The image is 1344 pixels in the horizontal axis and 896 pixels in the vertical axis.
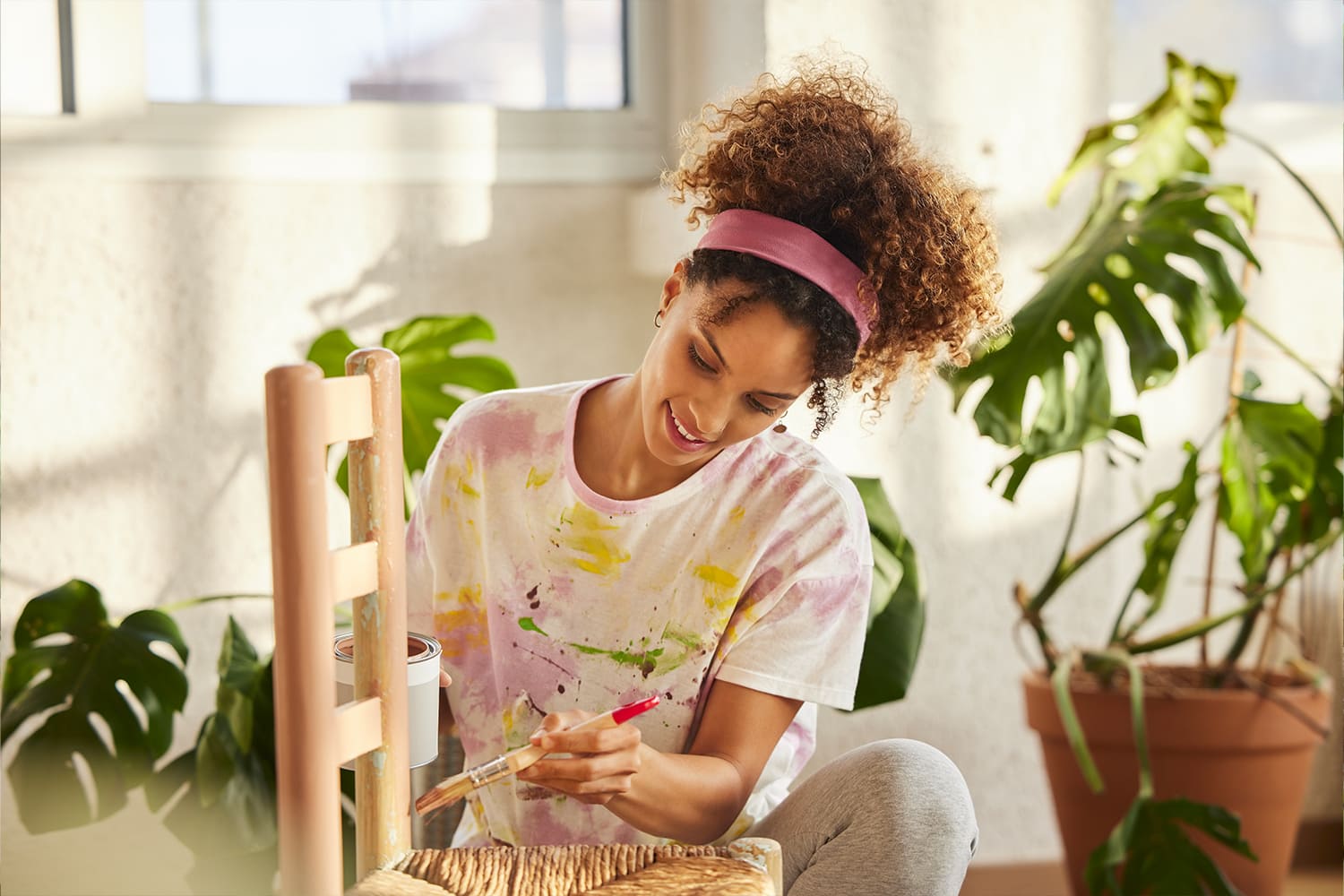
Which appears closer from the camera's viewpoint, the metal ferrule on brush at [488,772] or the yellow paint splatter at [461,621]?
the metal ferrule on brush at [488,772]

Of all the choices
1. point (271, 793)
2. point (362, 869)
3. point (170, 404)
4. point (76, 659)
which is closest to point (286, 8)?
point (170, 404)

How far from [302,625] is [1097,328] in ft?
4.12

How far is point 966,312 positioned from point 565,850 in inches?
22.4

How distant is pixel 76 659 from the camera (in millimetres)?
1498

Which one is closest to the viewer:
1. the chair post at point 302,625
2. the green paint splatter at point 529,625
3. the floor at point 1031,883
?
the chair post at point 302,625

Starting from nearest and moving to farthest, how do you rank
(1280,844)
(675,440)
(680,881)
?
(680,881), (675,440), (1280,844)

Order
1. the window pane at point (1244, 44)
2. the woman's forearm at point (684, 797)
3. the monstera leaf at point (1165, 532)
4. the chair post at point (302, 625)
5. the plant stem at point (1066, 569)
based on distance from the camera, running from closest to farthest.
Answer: the chair post at point (302, 625)
the woman's forearm at point (684, 797)
the monstera leaf at point (1165, 532)
the plant stem at point (1066, 569)
the window pane at point (1244, 44)

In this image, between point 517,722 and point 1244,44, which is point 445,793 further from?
point 1244,44

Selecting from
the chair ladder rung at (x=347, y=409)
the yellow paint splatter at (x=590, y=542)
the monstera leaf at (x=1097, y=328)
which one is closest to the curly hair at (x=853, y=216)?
the yellow paint splatter at (x=590, y=542)

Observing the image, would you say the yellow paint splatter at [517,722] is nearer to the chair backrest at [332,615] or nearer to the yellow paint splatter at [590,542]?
the yellow paint splatter at [590,542]

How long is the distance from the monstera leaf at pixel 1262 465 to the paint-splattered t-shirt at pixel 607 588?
2.69ft

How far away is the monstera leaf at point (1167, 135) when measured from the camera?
188 cm

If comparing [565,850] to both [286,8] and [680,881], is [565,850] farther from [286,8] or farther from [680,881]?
[286,8]

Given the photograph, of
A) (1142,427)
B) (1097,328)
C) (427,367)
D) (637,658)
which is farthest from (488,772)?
(1142,427)
